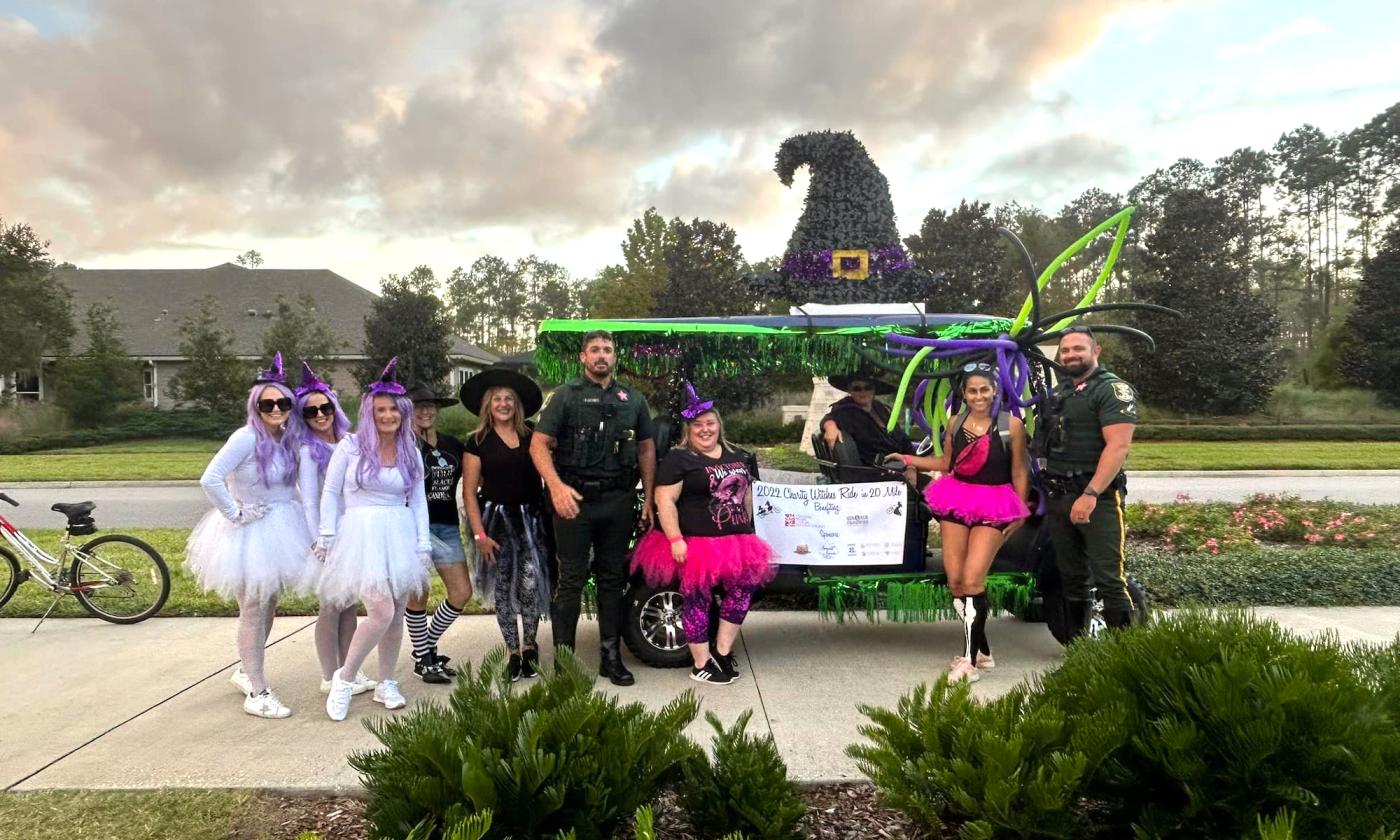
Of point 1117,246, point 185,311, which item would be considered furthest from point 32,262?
point 1117,246

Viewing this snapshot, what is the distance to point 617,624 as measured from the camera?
468 cm

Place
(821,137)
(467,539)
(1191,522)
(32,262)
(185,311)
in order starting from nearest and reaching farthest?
(467,539) < (1191,522) < (821,137) < (32,262) < (185,311)

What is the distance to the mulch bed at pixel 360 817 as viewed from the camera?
2879 millimetres

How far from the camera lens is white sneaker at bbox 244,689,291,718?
13.6ft

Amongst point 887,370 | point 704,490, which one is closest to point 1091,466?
point 887,370

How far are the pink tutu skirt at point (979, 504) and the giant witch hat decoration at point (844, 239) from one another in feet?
31.1

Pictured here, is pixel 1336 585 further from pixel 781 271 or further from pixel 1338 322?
pixel 1338 322

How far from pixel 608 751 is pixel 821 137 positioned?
13.4 meters

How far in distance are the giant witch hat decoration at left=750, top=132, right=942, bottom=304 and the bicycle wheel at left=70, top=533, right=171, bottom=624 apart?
10.1 m

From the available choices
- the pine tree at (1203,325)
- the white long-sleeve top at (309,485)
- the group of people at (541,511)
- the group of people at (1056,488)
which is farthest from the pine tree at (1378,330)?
the white long-sleeve top at (309,485)

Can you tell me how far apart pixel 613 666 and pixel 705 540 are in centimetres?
87

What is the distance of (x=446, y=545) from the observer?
4680 mm

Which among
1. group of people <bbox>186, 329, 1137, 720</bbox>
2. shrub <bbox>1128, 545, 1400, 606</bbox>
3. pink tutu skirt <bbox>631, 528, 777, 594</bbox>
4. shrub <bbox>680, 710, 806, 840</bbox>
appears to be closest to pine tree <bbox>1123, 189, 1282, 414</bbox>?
shrub <bbox>1128, 545, 1400, 606</bbox>

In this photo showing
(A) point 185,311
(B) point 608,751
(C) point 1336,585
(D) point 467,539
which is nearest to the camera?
(B) point 608,751
